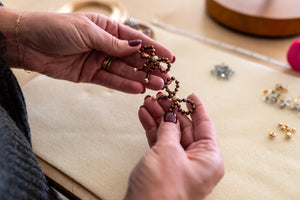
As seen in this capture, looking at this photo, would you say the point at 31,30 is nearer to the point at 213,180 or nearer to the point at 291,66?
the point at 213,180

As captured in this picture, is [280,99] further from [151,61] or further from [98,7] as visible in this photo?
[98,7]

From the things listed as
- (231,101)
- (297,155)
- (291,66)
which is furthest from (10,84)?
(291,66)

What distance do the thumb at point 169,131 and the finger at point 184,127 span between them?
0.05 metres

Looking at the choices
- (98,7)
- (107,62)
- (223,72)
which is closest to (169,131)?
(107,62)

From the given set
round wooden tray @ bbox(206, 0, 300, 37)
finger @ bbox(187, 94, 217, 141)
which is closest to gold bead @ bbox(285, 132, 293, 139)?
finger @ bbox(187, 94, 217, 141)

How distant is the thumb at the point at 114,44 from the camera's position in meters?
0.80

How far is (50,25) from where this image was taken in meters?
0.81

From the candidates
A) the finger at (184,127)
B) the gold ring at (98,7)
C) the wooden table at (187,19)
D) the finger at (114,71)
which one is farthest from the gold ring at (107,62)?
the gold ring at (98,7)

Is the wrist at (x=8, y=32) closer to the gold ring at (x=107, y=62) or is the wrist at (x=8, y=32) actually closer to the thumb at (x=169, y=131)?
the gold ring at (x=107, y=62)

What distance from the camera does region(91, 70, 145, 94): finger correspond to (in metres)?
0.81

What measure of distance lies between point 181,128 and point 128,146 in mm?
179

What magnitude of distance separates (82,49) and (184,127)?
0.41 meters

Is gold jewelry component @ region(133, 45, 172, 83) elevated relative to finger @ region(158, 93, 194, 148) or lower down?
elevated

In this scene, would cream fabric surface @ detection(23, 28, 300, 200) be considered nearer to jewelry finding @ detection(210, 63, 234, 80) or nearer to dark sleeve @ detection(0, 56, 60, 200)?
jewelry finding @ detection(210, 63, 234, 80)
